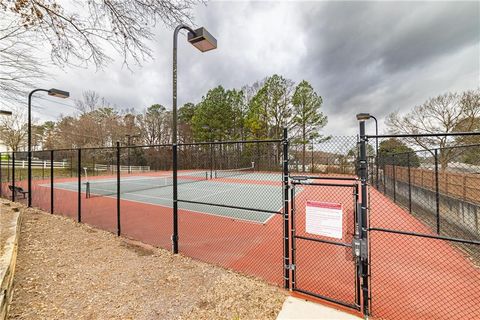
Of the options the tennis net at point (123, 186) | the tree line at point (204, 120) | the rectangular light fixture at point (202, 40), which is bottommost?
the tennis net at point (123, 186)

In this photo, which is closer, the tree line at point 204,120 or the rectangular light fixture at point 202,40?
the rectangular light fixture at point 202,40

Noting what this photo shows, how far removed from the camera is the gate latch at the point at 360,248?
9.74 feet

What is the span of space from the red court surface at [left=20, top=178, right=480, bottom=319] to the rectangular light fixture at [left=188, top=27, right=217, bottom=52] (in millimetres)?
4348

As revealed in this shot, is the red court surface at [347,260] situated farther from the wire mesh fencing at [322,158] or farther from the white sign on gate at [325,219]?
the wire mesh fencing at [322,158]

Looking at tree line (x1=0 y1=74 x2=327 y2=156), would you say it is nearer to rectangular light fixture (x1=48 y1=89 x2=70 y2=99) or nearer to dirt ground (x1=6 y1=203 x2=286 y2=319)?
rectangular light fixture (x1=48 y1=89 x2=70 y2=99)

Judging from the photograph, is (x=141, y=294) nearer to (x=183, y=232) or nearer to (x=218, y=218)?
(x=183, y=232)

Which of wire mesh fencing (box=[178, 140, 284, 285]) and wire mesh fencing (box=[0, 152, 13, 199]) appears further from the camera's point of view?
wire mesh fencing (box=[0, 152, 13, 199])

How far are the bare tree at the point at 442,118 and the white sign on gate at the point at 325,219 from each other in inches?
700

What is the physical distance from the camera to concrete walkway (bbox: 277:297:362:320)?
2863 mm

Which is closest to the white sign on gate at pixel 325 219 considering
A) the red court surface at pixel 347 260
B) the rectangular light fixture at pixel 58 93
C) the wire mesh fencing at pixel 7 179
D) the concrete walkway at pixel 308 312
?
the red court surface at pixel 347 260

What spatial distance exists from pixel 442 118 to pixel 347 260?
25.6 m

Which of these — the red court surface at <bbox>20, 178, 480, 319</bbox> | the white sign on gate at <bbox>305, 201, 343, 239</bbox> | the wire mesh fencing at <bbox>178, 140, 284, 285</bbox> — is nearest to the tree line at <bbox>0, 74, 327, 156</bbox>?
the wire mesh fencing at <bbox>178, 140, 284, 285</bbox>

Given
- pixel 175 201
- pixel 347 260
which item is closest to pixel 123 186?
pixel 175 201

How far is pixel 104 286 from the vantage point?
3582 mm
